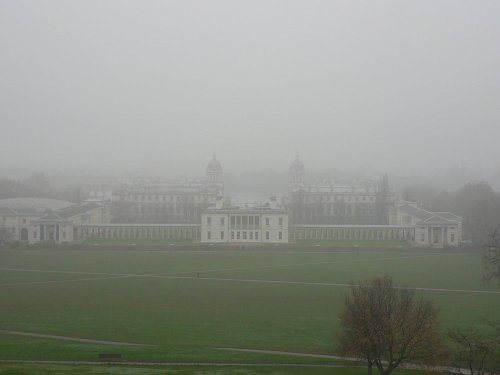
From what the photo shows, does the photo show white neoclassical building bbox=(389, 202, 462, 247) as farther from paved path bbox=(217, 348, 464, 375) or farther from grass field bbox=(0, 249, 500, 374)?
paved path bbox=(217, 348, 464, 375)

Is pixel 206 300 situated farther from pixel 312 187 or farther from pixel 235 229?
pixel 312 187

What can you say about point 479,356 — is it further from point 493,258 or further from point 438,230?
point 438,230

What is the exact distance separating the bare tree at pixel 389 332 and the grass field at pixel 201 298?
2400 mm

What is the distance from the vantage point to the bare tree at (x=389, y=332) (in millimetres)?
17141

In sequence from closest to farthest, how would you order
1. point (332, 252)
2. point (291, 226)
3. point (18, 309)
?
point (18, 309)
point (332, 252)
point (291, 226)

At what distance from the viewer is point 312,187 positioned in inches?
3605

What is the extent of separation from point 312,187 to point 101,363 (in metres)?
73.8

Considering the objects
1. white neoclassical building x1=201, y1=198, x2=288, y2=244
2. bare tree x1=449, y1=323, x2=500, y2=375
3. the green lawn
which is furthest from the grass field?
white neoclassical building x1=201, y1=198, x2=288, y2=244

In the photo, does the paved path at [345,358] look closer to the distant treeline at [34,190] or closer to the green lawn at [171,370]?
the green lawn at [171,370]

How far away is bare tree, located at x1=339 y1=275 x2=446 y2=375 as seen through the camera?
17.1m

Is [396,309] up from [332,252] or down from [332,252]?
up

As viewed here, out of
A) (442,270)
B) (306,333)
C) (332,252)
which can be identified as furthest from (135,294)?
(332,252)

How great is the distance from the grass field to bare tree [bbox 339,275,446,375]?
2400mm

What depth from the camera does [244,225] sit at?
6362 centimetres
